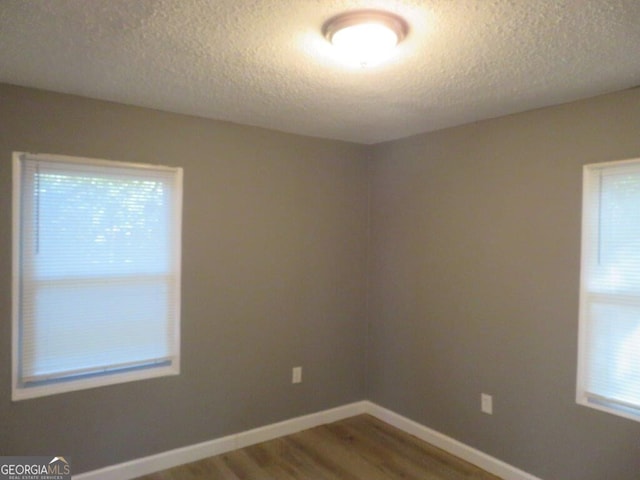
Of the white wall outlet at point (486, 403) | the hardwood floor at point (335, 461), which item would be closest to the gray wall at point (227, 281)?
the hardwood floor at point (335, 461)

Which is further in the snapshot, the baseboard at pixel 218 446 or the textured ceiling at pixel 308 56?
the baseboard at pixel 218 446

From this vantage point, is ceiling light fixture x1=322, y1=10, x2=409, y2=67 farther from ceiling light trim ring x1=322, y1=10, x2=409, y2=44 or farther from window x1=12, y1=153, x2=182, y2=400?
window x1=12, y1=153, x2=182, y2=400

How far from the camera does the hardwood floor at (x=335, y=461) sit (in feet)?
8.93

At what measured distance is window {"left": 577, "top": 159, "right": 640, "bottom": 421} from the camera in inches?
86.8

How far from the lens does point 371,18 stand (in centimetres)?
151

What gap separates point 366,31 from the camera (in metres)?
1.56

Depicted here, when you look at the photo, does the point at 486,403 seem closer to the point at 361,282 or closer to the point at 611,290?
the point at 611,290

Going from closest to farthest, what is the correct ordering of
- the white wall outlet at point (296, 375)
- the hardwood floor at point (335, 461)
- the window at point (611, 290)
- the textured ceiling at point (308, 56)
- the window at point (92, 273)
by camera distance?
the textured ceiling at point (308, 56), the window at point (611, 290), the window at point (92, 273), the hardwood floor at point (335, 461), the white wall outlet at point (296, 375)

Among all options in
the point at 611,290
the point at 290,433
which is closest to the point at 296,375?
the point at 290,433

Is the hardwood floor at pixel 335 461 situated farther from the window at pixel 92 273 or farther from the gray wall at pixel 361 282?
the window at pixel 92 273

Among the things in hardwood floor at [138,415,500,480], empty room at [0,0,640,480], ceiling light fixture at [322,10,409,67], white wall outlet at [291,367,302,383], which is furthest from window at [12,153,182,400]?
ceiling light fixture at [322,10,409,67]

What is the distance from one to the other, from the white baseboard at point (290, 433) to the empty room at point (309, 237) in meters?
0.01

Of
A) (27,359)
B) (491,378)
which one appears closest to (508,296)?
(491,378)

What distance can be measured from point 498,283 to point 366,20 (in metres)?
1.94
